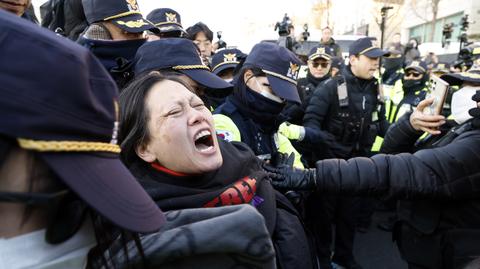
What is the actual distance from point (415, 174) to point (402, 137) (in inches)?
26.5

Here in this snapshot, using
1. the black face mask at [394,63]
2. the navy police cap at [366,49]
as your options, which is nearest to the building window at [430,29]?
the black face mask at [394,63]

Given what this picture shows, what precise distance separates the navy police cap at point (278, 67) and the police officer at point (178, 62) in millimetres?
295

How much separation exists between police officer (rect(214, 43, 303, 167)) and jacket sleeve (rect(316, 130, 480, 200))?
0.39m

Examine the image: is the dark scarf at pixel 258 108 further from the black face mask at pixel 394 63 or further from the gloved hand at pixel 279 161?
the black face mask at pixel 394 63

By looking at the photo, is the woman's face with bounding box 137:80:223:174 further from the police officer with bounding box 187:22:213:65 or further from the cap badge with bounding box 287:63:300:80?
the police officer with bounding box 187:22:213:65

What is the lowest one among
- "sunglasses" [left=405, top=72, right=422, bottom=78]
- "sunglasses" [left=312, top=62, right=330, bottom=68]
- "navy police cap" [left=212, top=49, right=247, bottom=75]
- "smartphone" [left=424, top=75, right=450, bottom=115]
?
"sunglasses" [left=405, top=72, right=422, bottom=78]

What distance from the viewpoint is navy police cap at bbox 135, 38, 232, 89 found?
6.19ft

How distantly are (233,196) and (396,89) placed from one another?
6.25 meters

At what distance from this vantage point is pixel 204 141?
1.36 m

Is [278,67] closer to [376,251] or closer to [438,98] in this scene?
[438,98]

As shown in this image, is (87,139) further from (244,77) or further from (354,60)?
(354,60)

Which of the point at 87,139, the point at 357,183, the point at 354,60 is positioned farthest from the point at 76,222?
the point at 354,60

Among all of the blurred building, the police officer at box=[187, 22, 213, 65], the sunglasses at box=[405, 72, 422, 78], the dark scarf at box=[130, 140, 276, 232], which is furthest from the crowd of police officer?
the blurred building

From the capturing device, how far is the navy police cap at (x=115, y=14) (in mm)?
2045
